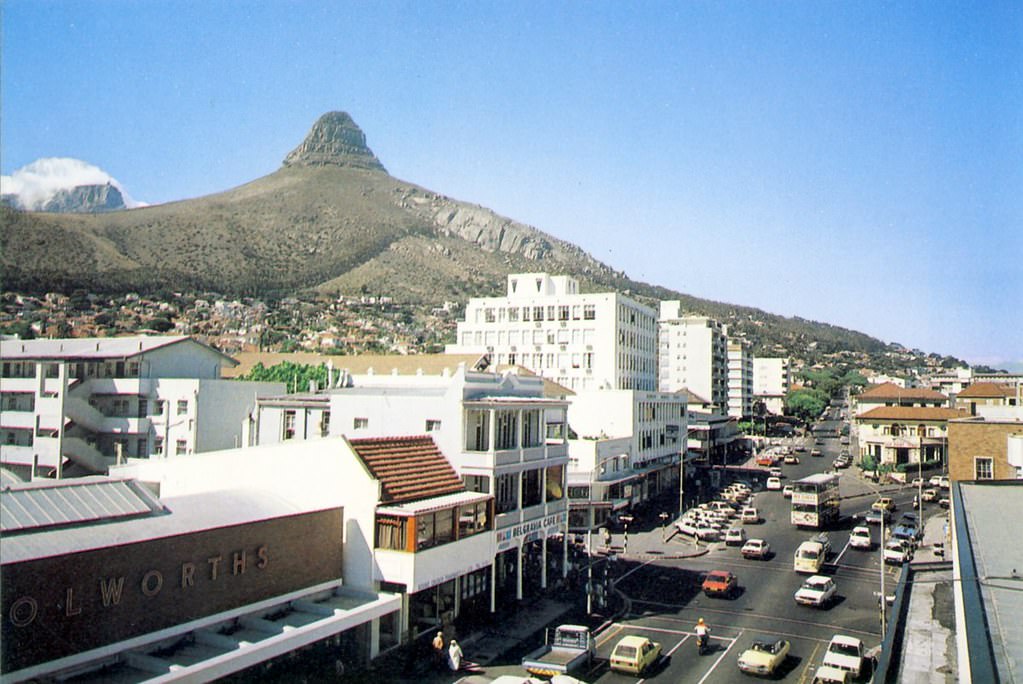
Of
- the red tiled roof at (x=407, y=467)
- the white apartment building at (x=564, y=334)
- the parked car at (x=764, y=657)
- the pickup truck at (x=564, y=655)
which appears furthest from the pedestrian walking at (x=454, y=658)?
the white apartment building at (x=564, y=334)

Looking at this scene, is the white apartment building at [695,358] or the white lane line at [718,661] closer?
the white lane line at [718,661]

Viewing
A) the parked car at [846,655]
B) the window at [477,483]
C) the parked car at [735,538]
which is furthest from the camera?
the parked car at [735,538]

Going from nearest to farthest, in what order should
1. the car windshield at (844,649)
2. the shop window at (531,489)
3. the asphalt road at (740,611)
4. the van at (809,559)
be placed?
1. the car windshield at (844,649)
2. the asphalt road at (740,611)
3. the shop window at (531,489)
4. the van at (809,559)

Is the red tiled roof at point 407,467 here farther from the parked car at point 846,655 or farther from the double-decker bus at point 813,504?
the double-decker bus at point 813,504

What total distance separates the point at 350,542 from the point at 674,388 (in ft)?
362

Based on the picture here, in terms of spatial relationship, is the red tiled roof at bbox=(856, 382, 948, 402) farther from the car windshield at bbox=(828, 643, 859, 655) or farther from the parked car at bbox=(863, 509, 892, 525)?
the car windshield at bbox=(828, 643, 859, 655)

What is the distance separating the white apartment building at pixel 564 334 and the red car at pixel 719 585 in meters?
43.1

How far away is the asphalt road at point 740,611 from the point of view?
3055 cm

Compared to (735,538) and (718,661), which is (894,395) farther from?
(718,661)

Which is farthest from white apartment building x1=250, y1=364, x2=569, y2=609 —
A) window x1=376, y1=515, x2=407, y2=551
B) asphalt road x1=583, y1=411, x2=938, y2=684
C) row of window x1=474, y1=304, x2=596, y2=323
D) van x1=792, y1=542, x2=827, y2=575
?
row of window x1=474, y1=304, x2=596, y2=323

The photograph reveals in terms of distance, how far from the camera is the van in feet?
150

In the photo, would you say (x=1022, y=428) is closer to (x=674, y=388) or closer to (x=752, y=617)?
(x=752, y=617)

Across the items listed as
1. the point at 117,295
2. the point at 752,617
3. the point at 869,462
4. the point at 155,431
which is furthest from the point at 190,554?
the point at 117,295

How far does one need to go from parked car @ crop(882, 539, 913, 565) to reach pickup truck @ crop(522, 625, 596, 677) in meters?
25.1
